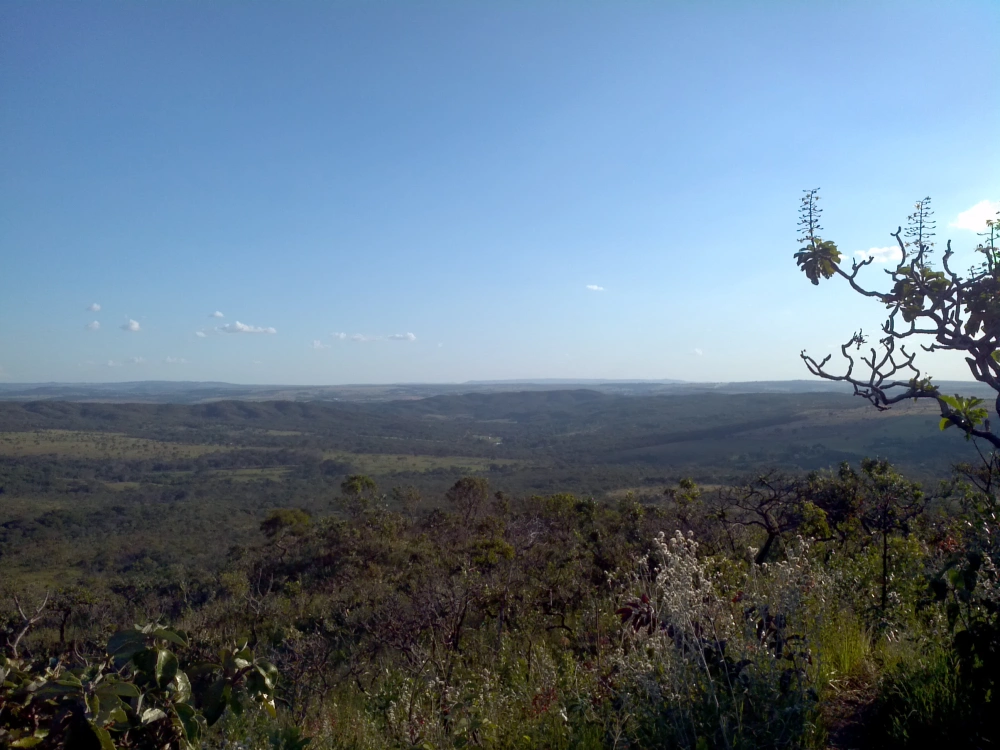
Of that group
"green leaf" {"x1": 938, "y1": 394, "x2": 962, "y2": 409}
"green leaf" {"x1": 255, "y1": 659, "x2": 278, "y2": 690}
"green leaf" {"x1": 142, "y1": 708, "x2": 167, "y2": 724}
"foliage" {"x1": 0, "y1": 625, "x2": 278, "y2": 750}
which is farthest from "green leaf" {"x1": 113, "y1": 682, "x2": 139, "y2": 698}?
"green leaf" {"x1": 938, "y1": 394, "x2": 962, "y2": 409}

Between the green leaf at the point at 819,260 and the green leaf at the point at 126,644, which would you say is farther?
the green leaf at the point at 819,260

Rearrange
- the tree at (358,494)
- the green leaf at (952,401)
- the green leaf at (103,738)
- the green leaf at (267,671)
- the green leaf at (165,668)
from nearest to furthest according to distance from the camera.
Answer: the green leaf at (103,738) → the green leaf at (165,668) → the green leaf at (267,671) → the green leaf at (952,401) → the tree at (358,494)

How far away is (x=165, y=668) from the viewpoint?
2031 millimetres

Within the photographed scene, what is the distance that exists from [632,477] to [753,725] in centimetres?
4121

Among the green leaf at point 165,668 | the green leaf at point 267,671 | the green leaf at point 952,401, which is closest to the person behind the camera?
the green leaf at point 165,668

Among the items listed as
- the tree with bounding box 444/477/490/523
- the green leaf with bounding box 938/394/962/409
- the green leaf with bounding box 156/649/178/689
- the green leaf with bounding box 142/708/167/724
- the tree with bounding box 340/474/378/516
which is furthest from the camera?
the tree with bounding box 340/474/378/516

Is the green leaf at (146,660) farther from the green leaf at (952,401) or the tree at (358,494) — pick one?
the tree at (358,494)

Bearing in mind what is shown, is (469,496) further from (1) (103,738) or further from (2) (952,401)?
(1) (103,738)

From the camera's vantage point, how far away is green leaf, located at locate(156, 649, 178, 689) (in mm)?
1992

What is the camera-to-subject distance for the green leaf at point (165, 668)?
1.99 m

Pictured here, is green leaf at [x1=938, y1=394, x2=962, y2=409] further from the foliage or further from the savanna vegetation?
the foliage

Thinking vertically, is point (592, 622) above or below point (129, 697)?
below

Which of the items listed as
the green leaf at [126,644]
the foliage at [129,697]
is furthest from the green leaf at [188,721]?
the green leaf at [126,644]

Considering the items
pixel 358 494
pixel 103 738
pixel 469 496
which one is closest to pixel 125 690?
pixel 103 738
